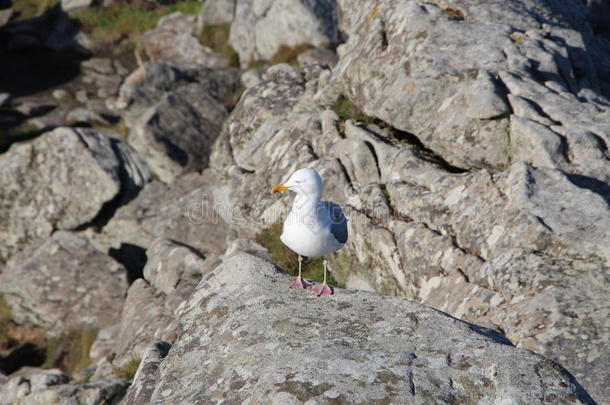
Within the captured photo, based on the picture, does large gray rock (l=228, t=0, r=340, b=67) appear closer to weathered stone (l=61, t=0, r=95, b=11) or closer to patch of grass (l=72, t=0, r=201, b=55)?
patch of grass (l=72, t=0, r=201, b=55)

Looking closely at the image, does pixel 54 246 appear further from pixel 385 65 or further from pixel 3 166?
pixel 385 65

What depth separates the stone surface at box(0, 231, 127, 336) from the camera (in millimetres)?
22156

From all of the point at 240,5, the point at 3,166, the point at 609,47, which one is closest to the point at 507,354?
the point at 609,47

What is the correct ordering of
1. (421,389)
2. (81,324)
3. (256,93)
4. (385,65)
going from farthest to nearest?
(256,93), (81,324), (385,65), (421,389)

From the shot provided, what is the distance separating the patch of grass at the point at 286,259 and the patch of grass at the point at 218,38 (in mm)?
19427

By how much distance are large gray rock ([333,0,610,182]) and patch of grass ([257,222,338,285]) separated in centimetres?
436

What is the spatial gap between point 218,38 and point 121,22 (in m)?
9.70

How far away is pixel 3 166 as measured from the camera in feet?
85.8

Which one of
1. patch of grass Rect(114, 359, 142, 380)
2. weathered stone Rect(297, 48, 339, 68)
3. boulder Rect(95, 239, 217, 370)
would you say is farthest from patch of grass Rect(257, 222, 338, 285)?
weathered stone Rect(297, 48, 339, 68)

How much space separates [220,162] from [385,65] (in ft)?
27.2

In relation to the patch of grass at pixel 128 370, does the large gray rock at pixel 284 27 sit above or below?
above

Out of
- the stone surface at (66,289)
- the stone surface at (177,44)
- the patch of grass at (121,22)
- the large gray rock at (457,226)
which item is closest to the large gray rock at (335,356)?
the large gray rock at (457,226)

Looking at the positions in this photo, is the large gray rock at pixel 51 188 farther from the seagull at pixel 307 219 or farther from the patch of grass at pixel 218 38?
the seagull at pixel 307 219

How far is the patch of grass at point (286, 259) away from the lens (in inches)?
618
